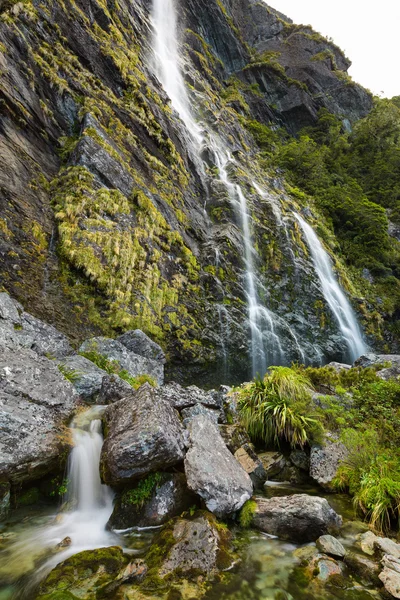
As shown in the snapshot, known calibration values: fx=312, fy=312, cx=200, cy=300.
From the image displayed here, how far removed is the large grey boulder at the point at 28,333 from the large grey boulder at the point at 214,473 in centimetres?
396

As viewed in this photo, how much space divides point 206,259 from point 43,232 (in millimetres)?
7782

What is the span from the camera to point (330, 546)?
3605 millimetres

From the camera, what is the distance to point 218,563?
337cm

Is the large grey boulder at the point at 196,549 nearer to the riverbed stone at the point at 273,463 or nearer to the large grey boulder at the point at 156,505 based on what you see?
the large grey boulder at the point at 156,505

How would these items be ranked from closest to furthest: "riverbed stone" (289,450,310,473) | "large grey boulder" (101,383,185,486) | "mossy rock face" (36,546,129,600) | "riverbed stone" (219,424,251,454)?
1. "mossy rock face" (36,546,129,600)
2. "large grey boulder" (101,383,185,486)
3. "riverbed stone" (219,424,251,454)
4. "riverbed stone" (289,450,310,473)

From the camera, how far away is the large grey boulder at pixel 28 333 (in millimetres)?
6482

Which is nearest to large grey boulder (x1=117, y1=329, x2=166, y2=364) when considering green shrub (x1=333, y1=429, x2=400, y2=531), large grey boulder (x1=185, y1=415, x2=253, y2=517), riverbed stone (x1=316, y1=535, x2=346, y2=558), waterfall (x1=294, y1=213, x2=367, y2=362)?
large grey boulder (x1=185, y1=415, x2=253, y2=517)

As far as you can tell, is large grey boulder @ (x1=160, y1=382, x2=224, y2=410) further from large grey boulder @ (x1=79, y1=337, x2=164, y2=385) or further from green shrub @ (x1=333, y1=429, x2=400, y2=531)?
green shrub @ (x1=333, y1=429, x2=400, y2=531)

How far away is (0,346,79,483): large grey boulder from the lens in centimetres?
393

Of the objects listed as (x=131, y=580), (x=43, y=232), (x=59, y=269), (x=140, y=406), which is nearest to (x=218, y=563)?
(x=131, y=580)

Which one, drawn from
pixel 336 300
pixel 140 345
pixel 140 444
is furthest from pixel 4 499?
pixel 336 300

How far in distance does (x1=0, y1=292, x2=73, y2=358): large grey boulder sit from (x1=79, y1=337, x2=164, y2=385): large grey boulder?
796 millimetres

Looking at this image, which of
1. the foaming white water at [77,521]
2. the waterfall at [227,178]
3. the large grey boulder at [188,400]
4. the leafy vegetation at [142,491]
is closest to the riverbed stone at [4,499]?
the foaming white water at [77,521]

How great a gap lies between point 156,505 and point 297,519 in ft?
6.00
